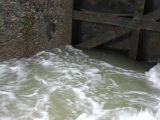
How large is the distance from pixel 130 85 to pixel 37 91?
166cm

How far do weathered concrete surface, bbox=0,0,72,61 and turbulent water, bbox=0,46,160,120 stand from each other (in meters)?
0.24

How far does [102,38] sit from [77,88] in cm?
214

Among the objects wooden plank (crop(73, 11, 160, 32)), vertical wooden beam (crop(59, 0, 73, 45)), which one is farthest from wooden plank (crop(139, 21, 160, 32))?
vertical wooden beam (crop(59, 0, 73, 45))

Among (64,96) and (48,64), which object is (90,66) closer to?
(48,64)

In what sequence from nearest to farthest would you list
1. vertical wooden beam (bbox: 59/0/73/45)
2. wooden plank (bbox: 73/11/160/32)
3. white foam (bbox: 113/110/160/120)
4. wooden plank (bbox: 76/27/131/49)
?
white foam (bbox: 113/110/160/120)
wooden plank (bbox: 73/11/160/32)
wooden plank (bbox: 76/27/131/49)
vertical wooden beam (bbox: 59/0/73/45)

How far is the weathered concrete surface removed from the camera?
5211 millimetres

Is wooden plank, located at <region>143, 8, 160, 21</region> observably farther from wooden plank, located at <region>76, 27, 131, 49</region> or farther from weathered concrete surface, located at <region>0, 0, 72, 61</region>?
weathered concrete surface, located at <region>0, 0, 72, 61</region>

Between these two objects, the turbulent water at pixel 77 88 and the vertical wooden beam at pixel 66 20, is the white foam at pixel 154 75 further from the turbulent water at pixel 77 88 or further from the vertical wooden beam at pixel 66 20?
the vertical wooden beam at pixel 66 20

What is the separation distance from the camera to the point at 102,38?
6355 millimetres

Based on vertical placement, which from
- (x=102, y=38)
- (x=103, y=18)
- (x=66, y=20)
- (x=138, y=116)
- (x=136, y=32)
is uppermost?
(x=103, y=18)

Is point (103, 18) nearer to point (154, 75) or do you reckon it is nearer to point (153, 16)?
point (153, 16)

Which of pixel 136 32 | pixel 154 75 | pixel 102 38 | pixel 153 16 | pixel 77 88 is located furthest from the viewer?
pixel 102 38

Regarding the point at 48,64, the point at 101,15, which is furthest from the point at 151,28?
the point at 48,64

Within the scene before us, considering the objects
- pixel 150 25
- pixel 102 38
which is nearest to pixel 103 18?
pixel 102 38
